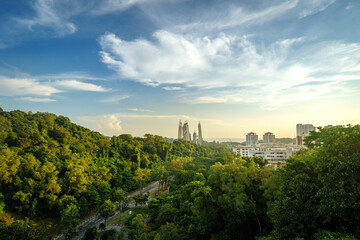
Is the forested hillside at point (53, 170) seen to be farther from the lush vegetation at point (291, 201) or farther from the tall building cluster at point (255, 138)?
the tall building cluster at point (255, 138)

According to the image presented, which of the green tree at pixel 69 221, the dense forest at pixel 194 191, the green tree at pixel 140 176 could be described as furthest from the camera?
the green tree at pixel 140 176

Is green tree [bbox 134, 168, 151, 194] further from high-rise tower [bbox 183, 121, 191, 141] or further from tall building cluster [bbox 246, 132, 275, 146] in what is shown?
tall building cluster [bbox 246, 132, 275, 146]

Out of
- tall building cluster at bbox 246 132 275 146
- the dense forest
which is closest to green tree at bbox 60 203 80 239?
the dense forest

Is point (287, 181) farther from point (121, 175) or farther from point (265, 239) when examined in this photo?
point (121, 175)

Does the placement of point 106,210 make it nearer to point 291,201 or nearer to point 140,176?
point 140,176

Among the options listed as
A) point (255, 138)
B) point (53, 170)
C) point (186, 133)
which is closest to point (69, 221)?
point (53, 170)

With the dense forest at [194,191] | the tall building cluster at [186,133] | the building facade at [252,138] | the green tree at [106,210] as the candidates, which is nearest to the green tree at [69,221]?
the dense forest at [194,191]
